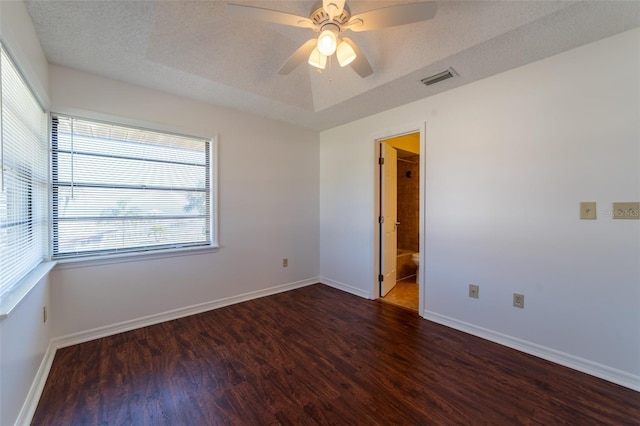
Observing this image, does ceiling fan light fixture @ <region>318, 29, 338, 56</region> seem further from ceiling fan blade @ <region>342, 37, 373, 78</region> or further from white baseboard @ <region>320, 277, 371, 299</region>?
white baseboard @ <region>320, 277, 371, 299</region>

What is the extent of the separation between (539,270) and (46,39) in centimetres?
424

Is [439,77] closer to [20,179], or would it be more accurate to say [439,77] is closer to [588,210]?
[588,210]

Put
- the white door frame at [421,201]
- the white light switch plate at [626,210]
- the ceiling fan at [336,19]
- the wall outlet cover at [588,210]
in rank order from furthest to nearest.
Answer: the white door frame at [421,201]
the wall outlet cover at [588,210]
the white light switch plate at [626,210]
the ceiling fan at [336,19]

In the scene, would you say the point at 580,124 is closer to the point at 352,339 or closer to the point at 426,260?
the point at 426,260

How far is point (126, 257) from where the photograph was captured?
263cm

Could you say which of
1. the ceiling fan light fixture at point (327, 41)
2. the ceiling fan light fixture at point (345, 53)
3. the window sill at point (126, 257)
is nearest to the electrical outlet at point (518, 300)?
the ceiling fan light fixture at point (345, 53)

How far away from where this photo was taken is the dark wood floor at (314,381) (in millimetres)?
1588

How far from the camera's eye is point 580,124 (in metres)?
2.01

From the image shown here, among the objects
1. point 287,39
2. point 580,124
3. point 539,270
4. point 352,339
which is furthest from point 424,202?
point 287,39

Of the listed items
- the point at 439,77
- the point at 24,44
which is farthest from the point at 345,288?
the point at 24,44

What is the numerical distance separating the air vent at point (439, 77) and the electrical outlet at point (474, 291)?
6.54ft

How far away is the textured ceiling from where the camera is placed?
69.1 inches

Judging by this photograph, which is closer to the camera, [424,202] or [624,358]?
[624,358]

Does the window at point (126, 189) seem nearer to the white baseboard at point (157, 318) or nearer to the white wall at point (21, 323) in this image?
the white wall at point (21, 323)
